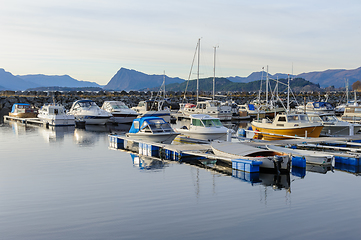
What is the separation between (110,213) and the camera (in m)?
14.1

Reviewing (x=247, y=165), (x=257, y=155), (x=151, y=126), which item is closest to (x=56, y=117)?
(x=151, y=126)

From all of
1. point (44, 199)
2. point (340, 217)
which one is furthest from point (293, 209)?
point (44, 199)

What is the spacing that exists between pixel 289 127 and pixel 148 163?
1363 centimetres

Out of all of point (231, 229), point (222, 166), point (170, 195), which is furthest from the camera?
point (222, 166)

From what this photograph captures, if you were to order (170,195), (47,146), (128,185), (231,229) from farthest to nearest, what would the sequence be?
(47,146), (128,185), (170,195), (231,229)

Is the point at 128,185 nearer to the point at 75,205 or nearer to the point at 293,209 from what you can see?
the point at 75,205

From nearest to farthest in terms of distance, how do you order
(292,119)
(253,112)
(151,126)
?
(151,126), (292,119), (253,112)

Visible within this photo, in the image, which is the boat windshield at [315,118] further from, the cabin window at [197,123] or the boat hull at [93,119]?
the boat hull at [93,119]

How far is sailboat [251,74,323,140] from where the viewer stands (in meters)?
31.1

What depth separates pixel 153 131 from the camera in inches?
1115

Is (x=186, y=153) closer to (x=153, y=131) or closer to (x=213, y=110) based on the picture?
(x=153, y=131)

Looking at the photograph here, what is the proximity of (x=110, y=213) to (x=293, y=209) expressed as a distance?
6.86 metres

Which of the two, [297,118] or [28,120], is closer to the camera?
[297,118]

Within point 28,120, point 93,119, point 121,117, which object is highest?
point 121,117
